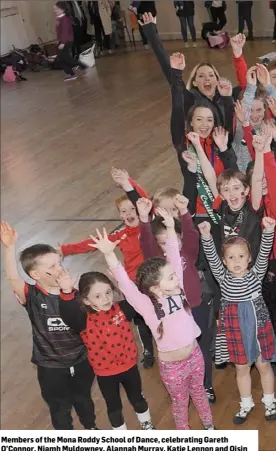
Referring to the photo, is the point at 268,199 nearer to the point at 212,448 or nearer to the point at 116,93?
the point at 116,93

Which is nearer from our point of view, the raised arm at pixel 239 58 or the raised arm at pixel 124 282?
the raised arm at pixel 124 282

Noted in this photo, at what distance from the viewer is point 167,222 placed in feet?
4.31

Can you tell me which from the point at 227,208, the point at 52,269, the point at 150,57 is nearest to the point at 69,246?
the point at 52,269

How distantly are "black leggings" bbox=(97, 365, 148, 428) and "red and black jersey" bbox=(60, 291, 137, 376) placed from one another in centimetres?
3

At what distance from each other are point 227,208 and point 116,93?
1.42ft

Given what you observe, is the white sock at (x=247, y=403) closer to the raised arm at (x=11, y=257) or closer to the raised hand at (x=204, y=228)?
the raised hand at (x=204, y=228)

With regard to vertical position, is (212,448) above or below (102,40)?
below

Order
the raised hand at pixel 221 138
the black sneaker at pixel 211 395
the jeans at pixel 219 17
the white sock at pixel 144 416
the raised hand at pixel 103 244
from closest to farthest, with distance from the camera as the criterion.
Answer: the raised hand at pixel 103 244 → the jeans at pixel 219 17 → the raised hand at pixel 221 138 → the white sock at pixel 144 416 → the black sneaker at pixel 211 395

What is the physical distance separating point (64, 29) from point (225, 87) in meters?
0.47

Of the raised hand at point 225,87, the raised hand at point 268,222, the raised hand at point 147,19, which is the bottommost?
the raised hand at point 268,222

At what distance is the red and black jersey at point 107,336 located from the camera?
1424 millimetres

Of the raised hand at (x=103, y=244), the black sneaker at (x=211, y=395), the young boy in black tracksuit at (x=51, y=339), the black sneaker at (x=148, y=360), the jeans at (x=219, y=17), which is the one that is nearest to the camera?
the raised hand at (x=103, y=244)

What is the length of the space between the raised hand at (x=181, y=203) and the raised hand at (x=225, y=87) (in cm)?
37

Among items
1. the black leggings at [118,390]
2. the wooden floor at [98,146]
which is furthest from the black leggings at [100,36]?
the black leggings at [118,390]
